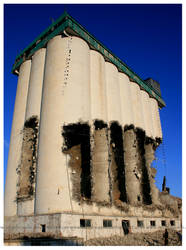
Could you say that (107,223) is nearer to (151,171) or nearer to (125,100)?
(151,171)

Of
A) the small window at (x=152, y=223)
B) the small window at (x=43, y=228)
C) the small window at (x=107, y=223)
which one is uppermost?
the small window at (x=43, y=228)

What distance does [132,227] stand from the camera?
23.2 meters

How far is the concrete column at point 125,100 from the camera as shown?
29.9 meters

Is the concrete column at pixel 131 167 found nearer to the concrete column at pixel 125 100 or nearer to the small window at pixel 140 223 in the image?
the concrete column at pixel 125 100

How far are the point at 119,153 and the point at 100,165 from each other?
3388 millimetres

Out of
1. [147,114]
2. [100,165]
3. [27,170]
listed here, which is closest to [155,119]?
[147,114]

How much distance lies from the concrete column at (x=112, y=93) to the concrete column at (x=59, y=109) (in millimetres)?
4231

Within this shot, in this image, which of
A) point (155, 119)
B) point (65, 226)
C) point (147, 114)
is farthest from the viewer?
point (155, 119)

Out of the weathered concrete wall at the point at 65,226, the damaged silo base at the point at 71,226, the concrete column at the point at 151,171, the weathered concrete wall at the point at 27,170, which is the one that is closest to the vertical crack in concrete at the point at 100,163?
the damaged silo base at the point at 71,226

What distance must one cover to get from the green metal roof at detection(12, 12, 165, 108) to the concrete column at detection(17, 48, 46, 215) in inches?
70.3

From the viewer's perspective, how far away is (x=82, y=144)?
21781 millimetres

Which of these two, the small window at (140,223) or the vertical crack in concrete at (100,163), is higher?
the vertical crack in concrete at (100,163)

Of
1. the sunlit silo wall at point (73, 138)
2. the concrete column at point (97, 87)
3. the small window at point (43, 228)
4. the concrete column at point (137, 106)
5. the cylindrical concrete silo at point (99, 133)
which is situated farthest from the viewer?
the concrete column at point (137, 106)

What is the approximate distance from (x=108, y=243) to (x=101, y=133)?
10.7 m
